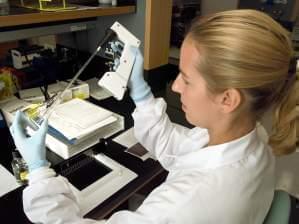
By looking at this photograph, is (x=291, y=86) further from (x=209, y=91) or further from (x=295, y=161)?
(x=295, y=161)

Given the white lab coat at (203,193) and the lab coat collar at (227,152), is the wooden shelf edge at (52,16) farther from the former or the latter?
the lab coat collar at (227,152)

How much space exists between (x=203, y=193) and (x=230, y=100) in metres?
0.22

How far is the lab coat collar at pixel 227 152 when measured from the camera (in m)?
0.69

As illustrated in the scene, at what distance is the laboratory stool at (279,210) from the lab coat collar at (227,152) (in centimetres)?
15

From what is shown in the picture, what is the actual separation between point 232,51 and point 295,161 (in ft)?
4.59

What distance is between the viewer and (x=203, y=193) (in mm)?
626

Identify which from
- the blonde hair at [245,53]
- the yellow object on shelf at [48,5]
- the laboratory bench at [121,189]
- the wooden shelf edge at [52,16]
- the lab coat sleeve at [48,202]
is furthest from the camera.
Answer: the yellow object on shelf at [48,5]

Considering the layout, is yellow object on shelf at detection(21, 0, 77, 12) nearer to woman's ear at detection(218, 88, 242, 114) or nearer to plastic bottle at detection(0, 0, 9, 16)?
plastic bottle at detection(0, 0, 9, 16)

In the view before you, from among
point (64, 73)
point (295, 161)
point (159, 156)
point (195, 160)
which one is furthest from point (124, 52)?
point (295, 161)

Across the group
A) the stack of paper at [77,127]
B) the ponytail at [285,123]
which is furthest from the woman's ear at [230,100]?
the stack of paper at [77,127]

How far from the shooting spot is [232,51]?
619 mm

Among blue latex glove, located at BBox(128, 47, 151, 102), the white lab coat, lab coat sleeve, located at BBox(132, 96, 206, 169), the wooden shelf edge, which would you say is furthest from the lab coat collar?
the wooden shelf edge

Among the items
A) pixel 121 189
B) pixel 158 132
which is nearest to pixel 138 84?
pixel 158 132

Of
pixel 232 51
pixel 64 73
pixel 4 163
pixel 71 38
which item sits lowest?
pixel 4 163
